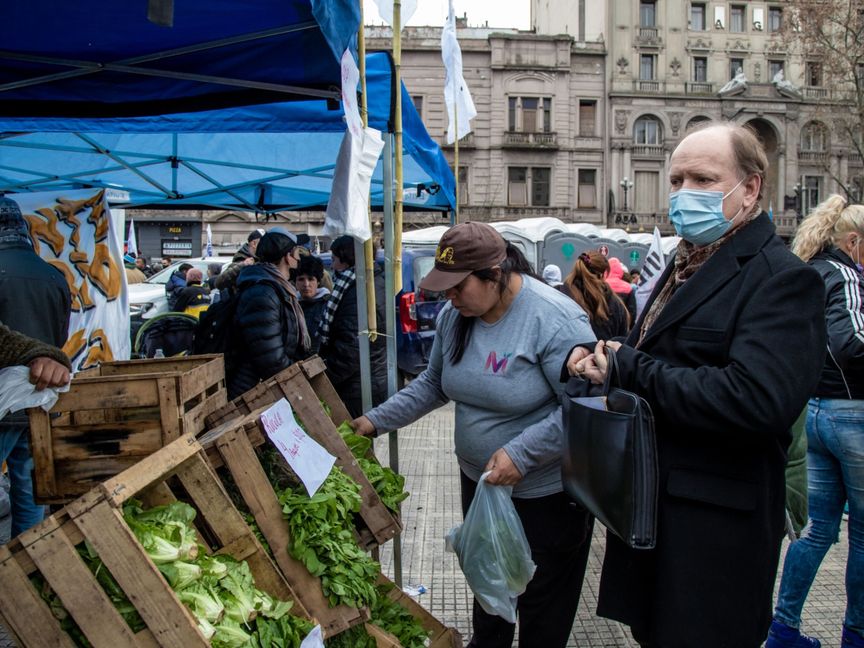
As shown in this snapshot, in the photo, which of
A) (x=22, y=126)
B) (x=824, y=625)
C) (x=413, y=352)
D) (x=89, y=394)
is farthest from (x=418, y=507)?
(x=413, y=352)

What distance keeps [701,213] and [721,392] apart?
53 cm

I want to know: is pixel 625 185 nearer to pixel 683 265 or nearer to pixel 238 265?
pixel 238 265

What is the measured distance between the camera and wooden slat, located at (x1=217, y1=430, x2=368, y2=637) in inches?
93.5

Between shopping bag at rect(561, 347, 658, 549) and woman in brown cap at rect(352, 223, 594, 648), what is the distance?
1.52 ft

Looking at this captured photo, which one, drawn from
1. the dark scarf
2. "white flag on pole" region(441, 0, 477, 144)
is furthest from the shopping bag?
"white flag on pole" region(441, 0, 477, 144)

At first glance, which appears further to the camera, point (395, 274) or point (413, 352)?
point (413, 352)

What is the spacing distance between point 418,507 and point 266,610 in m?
3.42

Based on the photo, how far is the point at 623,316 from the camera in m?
5.93

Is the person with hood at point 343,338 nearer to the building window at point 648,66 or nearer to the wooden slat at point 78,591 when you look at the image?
the wooden slat at point 78,591

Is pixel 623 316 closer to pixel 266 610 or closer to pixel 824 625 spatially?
pixel 824 625

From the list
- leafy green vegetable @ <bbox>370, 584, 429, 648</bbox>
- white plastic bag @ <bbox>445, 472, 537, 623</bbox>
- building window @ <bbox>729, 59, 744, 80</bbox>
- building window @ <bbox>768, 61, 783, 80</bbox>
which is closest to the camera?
white plastic bag @ <bbox>445, 472, 537, 623</bbox>

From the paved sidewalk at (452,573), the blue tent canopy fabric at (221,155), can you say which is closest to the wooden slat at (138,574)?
the paved sidewalk at (452,573)

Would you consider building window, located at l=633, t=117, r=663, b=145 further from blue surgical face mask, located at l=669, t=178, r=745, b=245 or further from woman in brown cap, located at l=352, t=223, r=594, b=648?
blue surgical face mask, located at l=669, t=178, r=745, b=245

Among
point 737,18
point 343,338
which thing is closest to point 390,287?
point 343,338
